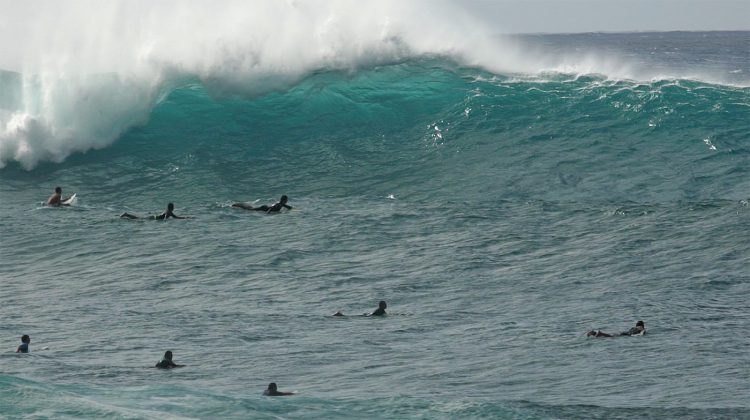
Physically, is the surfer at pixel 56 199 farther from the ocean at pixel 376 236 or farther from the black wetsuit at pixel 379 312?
the black wetsuit at pixel 379 312

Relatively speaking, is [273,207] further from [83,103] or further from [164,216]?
[83,103]

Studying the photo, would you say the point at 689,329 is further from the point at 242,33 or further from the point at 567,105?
the point at 242,33

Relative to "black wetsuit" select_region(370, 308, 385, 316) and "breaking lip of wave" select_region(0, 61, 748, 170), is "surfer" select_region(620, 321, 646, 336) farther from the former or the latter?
"breaking lip of wave" select_region(0, 61, 748, 170)

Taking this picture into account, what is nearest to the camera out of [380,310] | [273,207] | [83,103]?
[380,310]

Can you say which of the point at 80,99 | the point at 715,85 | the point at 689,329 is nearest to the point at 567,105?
the point at 715,85

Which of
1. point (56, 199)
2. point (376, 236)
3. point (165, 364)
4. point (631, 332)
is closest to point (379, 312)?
point (631, 332)

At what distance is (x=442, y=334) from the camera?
18.7 m

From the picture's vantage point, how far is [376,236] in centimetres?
2450

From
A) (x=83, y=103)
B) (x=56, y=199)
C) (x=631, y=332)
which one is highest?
(x=83, y=103)

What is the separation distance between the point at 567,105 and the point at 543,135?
8.03ft

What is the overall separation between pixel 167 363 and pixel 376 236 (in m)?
8.26

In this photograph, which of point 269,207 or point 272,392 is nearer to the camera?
point 272,392

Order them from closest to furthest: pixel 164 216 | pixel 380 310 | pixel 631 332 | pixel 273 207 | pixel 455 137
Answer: pixel 631 332 < pixel 380 310 < pixel 164 216 < pixel 273 207 < pixel 455 137

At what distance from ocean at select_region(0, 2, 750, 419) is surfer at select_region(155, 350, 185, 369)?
0.20 m
